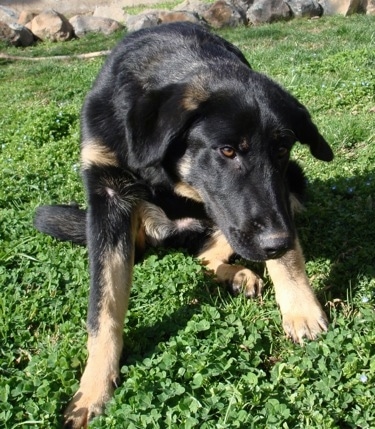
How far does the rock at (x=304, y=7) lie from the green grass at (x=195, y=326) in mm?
10837

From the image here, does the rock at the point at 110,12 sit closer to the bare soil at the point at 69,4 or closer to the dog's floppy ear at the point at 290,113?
the bare soil at the point at 69,4

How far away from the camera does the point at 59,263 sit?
400 cm

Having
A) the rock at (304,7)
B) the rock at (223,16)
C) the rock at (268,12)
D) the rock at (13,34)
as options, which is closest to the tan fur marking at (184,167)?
the rock at (13,34)

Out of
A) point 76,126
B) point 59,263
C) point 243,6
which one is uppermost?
point 59,263

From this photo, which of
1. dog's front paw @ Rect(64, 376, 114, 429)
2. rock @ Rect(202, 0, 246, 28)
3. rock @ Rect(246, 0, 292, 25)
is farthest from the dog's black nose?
rock @ Rect(246, 0, 292, 25)

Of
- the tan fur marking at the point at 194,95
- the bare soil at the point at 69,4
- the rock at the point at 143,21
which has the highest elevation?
the tan fur marking at the point at 194,95

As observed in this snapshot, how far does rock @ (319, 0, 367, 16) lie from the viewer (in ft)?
52.2

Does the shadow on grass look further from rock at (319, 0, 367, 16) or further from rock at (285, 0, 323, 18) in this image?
rock at (319, 0, 367, 16)

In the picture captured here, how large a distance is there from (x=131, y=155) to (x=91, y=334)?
0.98 meters

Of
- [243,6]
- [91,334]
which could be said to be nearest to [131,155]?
[91,334]

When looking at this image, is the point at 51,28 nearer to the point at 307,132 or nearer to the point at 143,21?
the point at 143,21

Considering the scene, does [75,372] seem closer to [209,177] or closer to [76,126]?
[209,177]

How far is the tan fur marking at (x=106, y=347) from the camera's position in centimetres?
283

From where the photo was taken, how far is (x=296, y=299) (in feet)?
11.0
